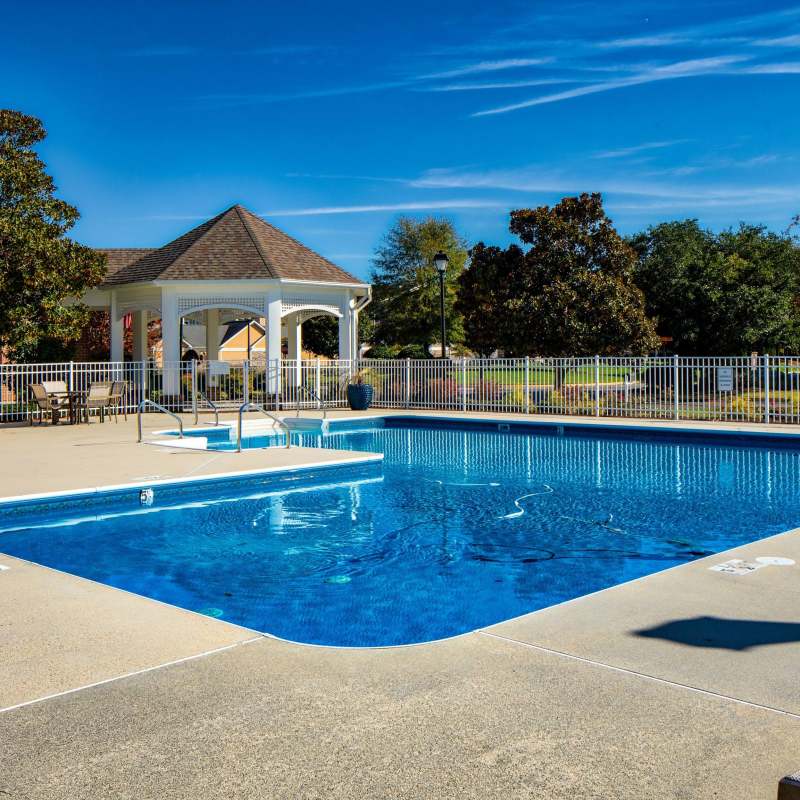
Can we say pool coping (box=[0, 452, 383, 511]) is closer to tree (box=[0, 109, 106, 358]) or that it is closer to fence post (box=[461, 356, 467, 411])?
fence post (box=[461, 356, 467, 411])

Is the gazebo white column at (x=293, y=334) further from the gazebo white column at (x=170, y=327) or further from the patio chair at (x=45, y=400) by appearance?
the patio chair at (x=45, y=400)

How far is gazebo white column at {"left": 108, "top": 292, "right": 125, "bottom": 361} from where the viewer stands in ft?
88.5

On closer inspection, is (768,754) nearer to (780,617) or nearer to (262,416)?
(780,617)

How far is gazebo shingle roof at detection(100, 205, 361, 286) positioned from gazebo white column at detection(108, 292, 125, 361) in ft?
2.77

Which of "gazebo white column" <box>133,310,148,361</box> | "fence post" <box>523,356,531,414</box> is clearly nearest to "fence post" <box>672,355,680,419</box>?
"fence post" <box>523,356,531,414</box>

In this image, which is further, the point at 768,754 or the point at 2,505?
the point at 2,505

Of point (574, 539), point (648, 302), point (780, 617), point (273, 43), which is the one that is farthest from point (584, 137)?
point (780, 617)

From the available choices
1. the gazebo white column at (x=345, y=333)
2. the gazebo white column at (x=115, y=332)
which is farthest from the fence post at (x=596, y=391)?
the gazebo white column at (x=115, y=332)

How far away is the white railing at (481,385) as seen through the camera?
20.1 m

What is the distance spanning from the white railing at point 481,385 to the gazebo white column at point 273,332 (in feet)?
0.23

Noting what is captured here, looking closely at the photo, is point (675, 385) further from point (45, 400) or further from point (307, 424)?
point (45, 400)

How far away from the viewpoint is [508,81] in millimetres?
28859

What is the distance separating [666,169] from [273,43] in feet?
51.2

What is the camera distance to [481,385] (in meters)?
23.6
